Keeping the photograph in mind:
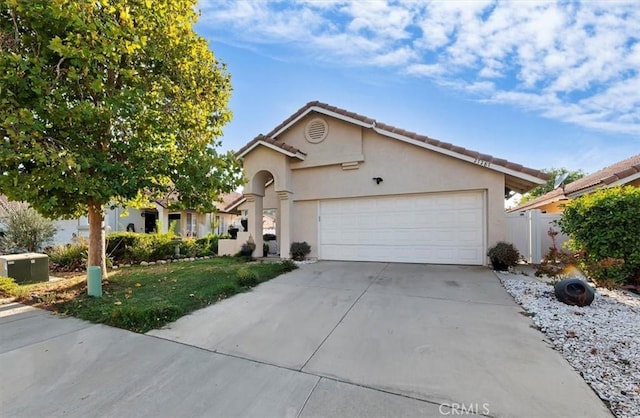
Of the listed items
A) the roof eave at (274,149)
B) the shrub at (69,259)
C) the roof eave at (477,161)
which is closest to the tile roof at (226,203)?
the roof eave at (274,149)

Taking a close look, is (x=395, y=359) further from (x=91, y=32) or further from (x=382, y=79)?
(x=382, y=79)

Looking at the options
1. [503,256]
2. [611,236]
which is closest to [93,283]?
[503,256]

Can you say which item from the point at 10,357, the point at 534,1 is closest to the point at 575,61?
the point at 534,1

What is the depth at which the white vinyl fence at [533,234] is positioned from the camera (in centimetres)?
1041

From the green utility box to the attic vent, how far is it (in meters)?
9.71

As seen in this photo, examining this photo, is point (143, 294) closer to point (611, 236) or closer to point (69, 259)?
point (69, 259)

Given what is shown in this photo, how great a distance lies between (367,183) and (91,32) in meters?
8.81

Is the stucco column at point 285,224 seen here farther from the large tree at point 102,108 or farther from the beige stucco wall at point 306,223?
the large tree at point 102,108

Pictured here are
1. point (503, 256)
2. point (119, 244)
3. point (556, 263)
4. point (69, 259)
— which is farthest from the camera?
point (119, 244)

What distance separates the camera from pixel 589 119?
1235 centimetres

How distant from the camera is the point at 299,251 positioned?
471 inches

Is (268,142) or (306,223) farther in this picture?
A: (306,223)

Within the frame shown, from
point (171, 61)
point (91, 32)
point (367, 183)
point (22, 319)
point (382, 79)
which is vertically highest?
point (382, 79)

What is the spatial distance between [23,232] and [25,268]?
5.63 m
